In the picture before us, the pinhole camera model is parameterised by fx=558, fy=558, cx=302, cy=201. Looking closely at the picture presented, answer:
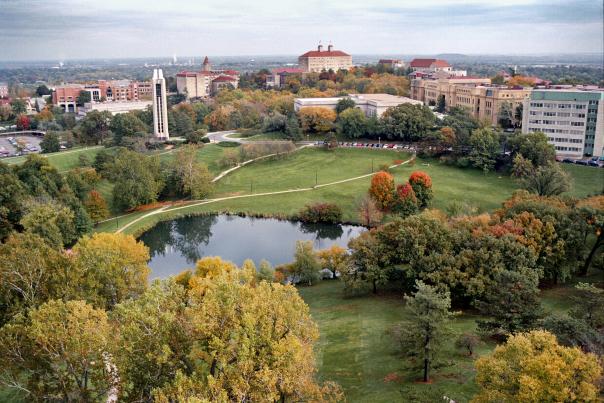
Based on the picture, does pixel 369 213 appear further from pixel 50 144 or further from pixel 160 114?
pixel 50 144

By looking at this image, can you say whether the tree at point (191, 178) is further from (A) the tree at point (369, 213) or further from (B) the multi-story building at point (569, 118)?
(B) the multi-story building at point (569, 118)

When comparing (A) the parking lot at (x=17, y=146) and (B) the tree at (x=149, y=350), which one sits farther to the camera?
(A) the parking lot at (x=17, y=146)

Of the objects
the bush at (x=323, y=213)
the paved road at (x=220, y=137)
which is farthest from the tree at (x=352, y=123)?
the bush at (x=323, y=213)

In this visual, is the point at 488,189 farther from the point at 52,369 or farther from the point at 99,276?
the point at 52,369

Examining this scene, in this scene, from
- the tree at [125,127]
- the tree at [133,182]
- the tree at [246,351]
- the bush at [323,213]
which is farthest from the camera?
the tree at [125,127]

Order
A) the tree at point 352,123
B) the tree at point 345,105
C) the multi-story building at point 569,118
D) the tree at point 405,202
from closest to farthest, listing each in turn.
→ the tree at point 405,202, the multi-story building at point 569,118, the tree at point 352,123, the tree at point 345,105

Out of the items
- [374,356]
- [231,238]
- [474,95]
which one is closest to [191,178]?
[231,238]

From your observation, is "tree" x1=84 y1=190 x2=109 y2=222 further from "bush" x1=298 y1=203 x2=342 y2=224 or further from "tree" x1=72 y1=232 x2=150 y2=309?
"tree" x1=72 y1=232 x2=150 y2=309
